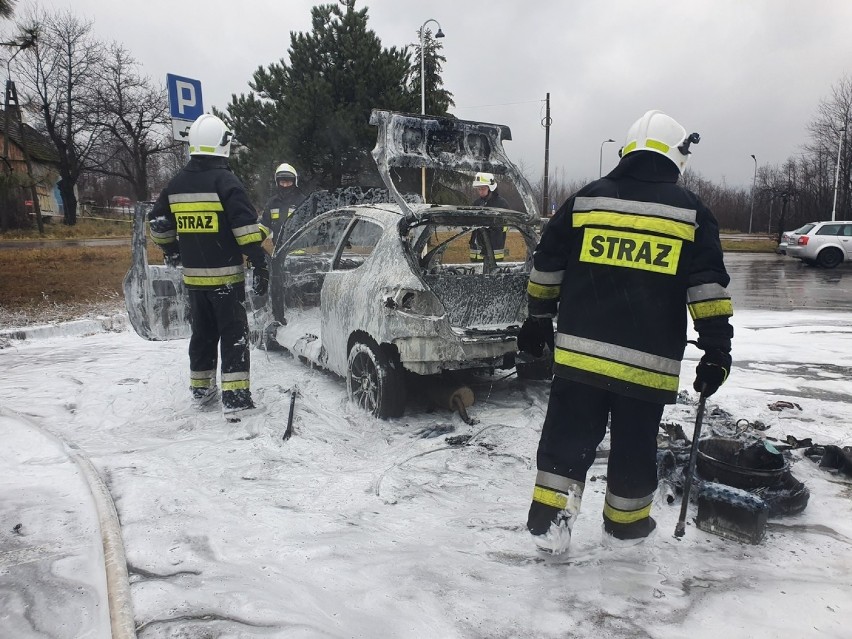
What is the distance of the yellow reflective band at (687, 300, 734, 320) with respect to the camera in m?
2.44

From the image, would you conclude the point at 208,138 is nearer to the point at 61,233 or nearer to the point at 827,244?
the point at 827,244

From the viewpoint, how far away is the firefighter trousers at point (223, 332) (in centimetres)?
456

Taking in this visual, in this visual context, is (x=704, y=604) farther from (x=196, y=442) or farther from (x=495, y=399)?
(x=196, y=442)

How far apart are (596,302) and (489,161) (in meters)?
3.16

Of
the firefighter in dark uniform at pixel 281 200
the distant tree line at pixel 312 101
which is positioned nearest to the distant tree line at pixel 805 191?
the distant tree line at pixel 312 101

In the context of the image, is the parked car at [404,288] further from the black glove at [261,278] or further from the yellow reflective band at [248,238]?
the yellow reflective band at [248,238]

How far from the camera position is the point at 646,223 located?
246 centimetres

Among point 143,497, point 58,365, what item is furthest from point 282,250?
point 143,497

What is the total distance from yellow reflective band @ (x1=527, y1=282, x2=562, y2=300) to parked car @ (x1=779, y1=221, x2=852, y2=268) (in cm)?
2063

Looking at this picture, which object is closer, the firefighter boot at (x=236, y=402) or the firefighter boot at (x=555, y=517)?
the firefighter boot at (x=555, y=517)

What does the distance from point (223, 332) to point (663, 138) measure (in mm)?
3381

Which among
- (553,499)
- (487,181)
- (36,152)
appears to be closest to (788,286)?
(487,181)

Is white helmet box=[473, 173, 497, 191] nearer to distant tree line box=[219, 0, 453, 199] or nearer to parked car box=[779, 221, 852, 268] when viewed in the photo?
distant tree line box=[219, 0, 453, 199]

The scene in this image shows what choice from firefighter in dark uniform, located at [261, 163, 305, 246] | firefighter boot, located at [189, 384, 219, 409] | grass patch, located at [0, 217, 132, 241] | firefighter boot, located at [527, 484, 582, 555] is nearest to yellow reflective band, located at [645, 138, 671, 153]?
firefighter boot, located at [527, 484, 582, 555]
